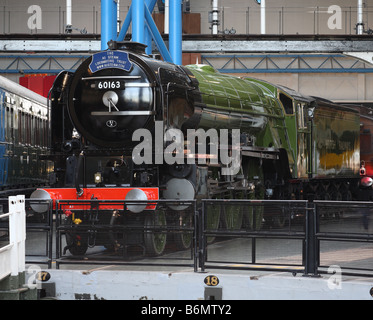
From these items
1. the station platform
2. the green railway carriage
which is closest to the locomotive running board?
the green railway carriage

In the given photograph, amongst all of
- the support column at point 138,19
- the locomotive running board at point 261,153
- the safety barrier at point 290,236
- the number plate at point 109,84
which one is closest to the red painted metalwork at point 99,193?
the number plate at point 109,84

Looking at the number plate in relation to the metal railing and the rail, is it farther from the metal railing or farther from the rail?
the rail

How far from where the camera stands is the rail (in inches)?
371

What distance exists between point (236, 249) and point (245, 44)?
46.6 ft

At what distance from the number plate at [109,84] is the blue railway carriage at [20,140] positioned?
4.33 meters

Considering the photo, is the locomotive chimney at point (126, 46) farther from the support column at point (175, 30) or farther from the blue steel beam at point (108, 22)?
the support column at point (175, 30)

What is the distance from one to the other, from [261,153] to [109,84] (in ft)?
16.7

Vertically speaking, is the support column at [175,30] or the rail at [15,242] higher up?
the support column at [175,30]

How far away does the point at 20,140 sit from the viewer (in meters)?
18.4

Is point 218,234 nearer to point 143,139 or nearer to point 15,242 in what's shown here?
point 15,242

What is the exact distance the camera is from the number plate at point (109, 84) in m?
12.9

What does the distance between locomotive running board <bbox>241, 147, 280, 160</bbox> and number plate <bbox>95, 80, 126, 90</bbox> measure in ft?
12.2

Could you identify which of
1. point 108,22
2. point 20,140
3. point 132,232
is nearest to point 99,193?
point 132,232
